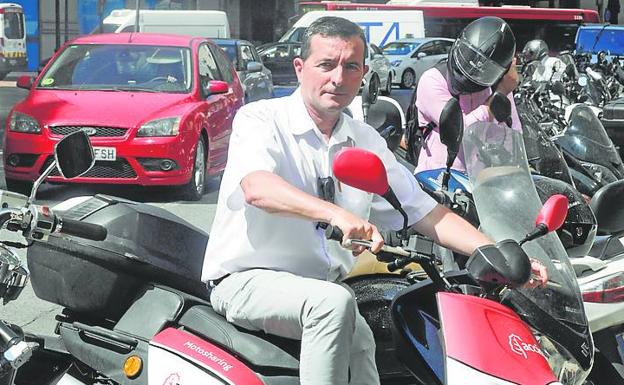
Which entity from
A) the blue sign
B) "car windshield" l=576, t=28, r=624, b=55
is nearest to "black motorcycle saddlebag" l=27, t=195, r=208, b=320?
"car windshield" l=576, t=28, r=624, b=55

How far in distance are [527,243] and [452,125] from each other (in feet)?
1.68

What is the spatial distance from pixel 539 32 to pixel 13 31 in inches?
784

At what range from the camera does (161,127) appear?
1040 cm

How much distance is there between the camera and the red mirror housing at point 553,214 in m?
2.88

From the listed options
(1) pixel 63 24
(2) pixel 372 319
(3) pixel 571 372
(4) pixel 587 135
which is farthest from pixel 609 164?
(1) pixel 63 24

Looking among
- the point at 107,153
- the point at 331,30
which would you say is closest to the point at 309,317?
the point at 331,30

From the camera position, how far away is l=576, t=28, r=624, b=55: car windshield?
27.7 meters

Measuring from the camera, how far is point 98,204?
3.39 meters

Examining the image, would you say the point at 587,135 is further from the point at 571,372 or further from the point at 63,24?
the point at 63,24

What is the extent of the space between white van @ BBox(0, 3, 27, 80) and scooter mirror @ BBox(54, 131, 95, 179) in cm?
2897

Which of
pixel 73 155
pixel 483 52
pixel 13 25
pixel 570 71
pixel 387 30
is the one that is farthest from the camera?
pixel 387 30

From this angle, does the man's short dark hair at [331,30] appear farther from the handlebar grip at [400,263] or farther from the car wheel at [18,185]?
the car wheel at [18,185]

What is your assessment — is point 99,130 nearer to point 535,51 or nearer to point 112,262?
point 535,51

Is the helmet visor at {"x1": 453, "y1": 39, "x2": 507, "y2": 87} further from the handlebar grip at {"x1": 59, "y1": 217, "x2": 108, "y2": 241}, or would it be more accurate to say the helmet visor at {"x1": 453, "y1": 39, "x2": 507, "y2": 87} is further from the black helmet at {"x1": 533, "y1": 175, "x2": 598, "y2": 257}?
the handlebar grip at {"x1": 59, "y1": 217, "x2": 108, "y2": 241}
